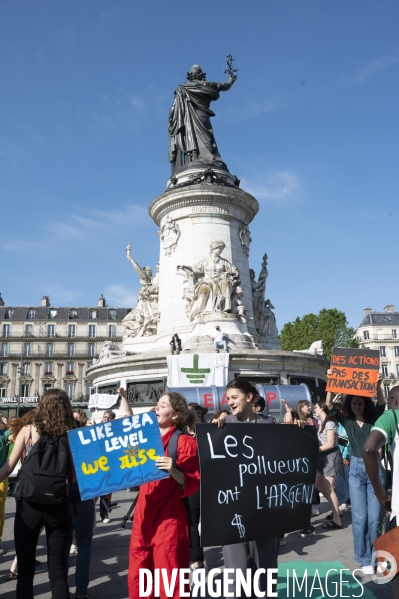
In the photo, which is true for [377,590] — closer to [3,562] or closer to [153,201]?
[3,562]

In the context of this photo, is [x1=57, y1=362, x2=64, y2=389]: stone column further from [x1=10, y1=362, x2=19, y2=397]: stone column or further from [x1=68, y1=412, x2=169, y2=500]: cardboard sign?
[x1=68, y1=412, x2=169, y2=500]: cardboard sign

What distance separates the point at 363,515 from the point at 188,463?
267 centimetres

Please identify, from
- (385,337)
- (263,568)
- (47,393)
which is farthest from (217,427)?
(385,337)

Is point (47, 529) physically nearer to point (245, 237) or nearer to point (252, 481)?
point (252, 481)

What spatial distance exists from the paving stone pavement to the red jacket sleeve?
1.85 meters

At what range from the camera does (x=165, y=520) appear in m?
3.71

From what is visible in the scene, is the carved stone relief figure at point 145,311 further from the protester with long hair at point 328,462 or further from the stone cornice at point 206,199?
the protester with long hair at point 328,462

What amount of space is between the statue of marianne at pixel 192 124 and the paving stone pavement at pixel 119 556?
18.1m

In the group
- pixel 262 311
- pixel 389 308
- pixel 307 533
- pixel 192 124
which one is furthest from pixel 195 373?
pixel 389 308

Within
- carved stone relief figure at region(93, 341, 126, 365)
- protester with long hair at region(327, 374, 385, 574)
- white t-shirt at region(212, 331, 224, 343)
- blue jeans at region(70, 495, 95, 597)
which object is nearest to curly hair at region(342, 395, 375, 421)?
protester with long hair at region(327, 374, 385, 574)

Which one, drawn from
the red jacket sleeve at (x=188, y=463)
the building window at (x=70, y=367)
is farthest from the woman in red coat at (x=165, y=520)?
the building window at (x=70, y=367)

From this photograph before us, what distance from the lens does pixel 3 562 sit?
648 centimetres

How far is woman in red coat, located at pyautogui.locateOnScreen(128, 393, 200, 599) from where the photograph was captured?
3641 millimetres

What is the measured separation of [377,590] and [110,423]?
295 centimetres
